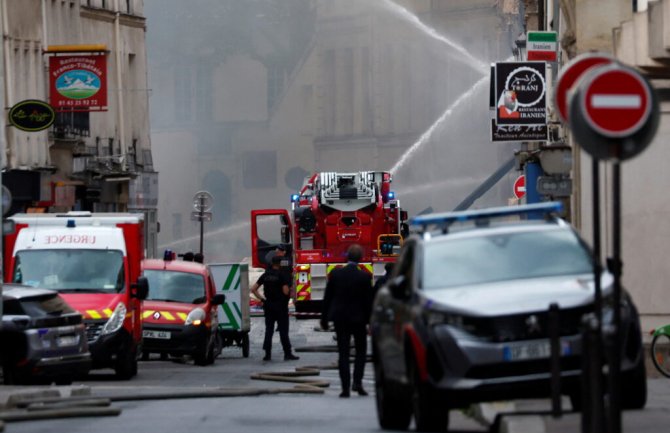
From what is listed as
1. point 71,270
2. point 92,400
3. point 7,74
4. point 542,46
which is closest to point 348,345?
point 92,400

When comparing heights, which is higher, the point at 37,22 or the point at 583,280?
the point at 37,22

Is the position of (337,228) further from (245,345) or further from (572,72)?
(572,72)

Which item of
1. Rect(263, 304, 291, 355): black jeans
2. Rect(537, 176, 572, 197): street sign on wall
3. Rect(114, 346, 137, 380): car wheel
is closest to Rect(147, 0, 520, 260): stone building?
Answer: Rect(263, 304, 291, 355): black jeans

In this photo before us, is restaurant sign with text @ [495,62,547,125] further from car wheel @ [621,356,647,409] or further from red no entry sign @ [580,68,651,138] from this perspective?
red no entry sign @ [580,68,651,138]

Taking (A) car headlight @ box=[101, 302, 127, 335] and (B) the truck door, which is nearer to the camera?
(A) car headlight @ box=[101, 302, 127, 335]

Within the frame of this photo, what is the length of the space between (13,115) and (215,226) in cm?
5815

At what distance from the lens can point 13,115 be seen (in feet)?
129

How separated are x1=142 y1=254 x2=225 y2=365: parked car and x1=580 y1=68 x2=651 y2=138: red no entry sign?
1958 centimetres

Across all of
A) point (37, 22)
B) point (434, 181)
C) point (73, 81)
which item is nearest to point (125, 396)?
point (73, 81)

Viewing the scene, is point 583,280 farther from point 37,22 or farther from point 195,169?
point 195,169

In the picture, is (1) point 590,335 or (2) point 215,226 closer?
(1) point 590,335

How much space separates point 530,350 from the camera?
43.7ft

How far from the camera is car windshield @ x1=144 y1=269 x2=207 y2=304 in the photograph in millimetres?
31047

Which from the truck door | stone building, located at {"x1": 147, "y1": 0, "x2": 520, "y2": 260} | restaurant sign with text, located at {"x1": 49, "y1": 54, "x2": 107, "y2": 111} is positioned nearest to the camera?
restaurant sign with text, located at {"x1": 49, "y1": 54, "x2": 107, "y2": 111}
